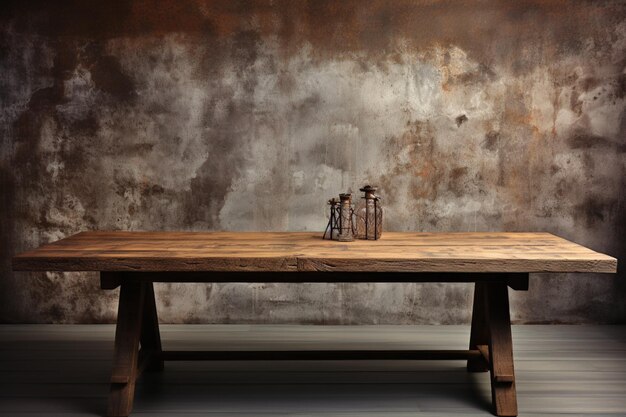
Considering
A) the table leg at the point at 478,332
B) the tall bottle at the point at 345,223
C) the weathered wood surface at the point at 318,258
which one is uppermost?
the tall bottle at the point at 345,223

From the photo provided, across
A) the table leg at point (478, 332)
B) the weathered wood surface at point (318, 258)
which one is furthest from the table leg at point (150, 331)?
the table leg at point (478, 332)

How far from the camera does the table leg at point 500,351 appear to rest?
3170 mm

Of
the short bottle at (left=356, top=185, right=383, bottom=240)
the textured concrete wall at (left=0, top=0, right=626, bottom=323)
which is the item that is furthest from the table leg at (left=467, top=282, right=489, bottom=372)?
the textured concrete wall at (left=0, top=0, right=626, bottom=323)

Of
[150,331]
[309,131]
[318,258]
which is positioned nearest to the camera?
[318,258]

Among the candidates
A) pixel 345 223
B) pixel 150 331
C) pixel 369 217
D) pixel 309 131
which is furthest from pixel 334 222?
pixel 309 131

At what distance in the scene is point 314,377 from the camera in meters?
3.70

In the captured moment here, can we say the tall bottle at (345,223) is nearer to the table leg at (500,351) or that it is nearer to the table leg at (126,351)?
the table leg at (500,351)

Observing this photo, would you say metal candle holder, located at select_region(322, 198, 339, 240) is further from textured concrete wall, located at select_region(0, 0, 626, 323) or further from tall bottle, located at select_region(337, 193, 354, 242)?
textured concrete wall, located at select_region(0, 0, 626, 323)

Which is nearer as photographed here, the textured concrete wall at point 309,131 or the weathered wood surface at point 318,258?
the weathered wood surface at point 318,258

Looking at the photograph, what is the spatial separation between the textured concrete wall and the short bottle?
51.6 inches

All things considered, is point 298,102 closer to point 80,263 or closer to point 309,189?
point 309,189

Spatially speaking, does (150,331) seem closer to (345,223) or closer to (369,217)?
(345,223)

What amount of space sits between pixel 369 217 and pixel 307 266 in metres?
0.66

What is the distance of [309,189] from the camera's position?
4.80 m
